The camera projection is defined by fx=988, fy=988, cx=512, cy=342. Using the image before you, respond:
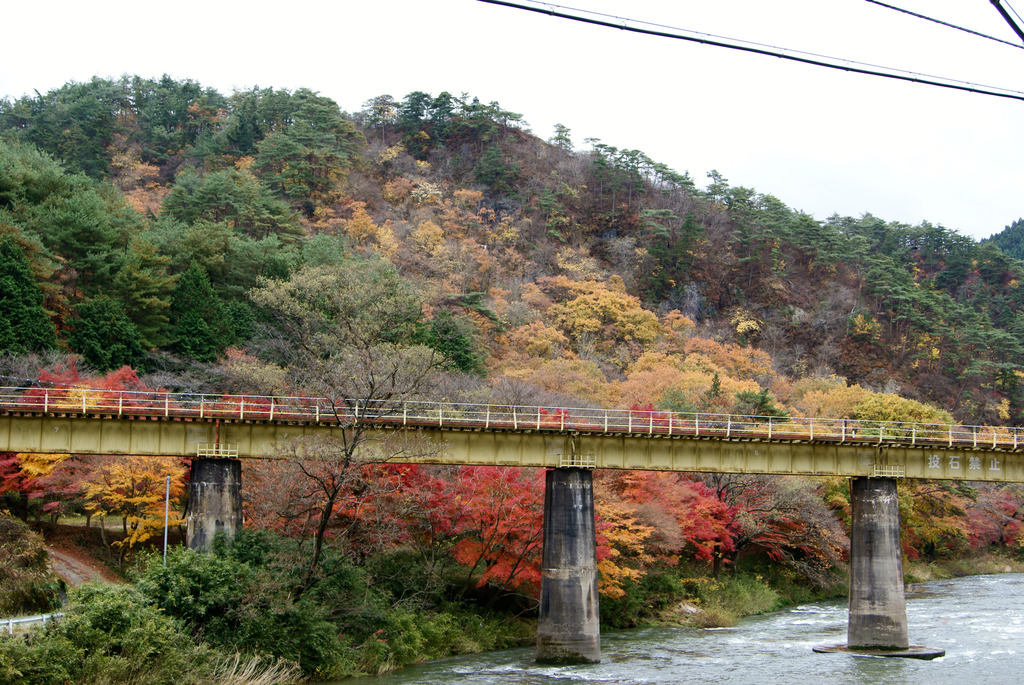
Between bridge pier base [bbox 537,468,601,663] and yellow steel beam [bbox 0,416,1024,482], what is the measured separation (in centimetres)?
179

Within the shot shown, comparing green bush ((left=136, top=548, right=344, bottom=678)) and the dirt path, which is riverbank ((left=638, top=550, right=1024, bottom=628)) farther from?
the dirt path

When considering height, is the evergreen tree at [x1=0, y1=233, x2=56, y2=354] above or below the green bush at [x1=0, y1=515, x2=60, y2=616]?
above

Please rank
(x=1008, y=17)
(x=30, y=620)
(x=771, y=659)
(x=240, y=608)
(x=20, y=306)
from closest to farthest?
(x=1008, y=17) → (x=30, y=620) → (x=240, y=608) → (x=771, y=659) → (x=20, y=306)

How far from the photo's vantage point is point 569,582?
3900 cm

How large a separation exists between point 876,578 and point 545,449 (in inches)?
616

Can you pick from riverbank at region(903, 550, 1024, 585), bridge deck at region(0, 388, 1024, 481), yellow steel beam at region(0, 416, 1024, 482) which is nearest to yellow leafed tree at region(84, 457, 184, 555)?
bridge deck at region(0, 388, 1024, 481)

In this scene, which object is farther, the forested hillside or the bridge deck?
the forested hillside

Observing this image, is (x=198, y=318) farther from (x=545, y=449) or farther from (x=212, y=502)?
(x=545, y=449)

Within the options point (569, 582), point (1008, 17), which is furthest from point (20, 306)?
point (1008, 17)

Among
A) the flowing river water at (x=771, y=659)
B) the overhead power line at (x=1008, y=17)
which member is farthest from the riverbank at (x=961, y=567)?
the overhead power line at (x=1008, y=17)

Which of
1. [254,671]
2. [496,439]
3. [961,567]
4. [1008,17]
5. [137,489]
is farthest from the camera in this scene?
[961,567]

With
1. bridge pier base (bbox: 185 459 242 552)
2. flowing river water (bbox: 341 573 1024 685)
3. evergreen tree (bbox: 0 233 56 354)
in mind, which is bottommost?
flowing river water (bbox: 341 573 1024 685)

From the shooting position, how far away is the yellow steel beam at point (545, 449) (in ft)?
121

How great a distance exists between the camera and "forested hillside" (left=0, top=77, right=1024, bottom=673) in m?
45.0
